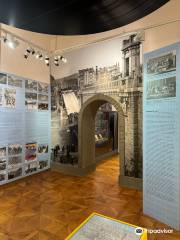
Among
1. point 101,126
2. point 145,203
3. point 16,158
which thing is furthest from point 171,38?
point 16,158

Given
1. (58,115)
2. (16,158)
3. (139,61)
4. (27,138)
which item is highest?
(139,61)

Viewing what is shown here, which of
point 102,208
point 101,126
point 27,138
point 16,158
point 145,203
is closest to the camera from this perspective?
point 145,203

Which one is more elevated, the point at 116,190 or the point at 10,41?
the point at 10,41

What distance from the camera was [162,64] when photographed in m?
3.28

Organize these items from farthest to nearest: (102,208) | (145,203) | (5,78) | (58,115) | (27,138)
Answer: (58,115), (27,138), (5,78), (102,208), (145,203)

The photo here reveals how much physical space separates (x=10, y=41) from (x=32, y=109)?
87.8 inches

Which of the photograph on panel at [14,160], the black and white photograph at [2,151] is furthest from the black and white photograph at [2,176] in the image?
the black and white photograph at [2,151]

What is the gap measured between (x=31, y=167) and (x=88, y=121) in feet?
8.20

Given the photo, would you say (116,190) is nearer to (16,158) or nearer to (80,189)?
(80,189)

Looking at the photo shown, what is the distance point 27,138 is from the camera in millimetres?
6016

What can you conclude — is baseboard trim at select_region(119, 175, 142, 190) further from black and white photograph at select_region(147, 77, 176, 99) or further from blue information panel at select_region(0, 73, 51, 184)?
blue information panel at select_region(0, 73, 51, 184)

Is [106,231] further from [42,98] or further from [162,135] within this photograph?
[42,98]

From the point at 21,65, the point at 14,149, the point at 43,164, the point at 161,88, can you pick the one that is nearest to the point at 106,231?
the point at 161,88

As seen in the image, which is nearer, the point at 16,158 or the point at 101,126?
the point at 16,158
